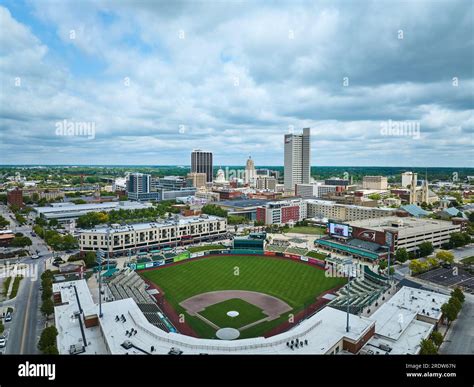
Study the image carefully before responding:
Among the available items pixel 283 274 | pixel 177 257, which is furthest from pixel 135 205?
pixel 283 274

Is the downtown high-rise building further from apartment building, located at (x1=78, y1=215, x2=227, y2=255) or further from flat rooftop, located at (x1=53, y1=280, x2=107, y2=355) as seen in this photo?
flat rooftop, located at (x1=53, y1=280, x2=107, y2=355)

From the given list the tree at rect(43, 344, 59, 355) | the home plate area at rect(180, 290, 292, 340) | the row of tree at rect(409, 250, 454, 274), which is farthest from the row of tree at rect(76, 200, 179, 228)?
the row of tree at rect(409, 250, 454, 274)

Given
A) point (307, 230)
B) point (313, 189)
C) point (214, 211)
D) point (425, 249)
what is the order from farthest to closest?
point (313, 189) → point (214, 211) → point (307, 230) → point (425, 249)

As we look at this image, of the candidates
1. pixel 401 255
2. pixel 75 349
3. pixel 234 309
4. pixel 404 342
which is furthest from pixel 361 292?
pixel 75 349

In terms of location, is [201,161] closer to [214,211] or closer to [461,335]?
[214,211]
